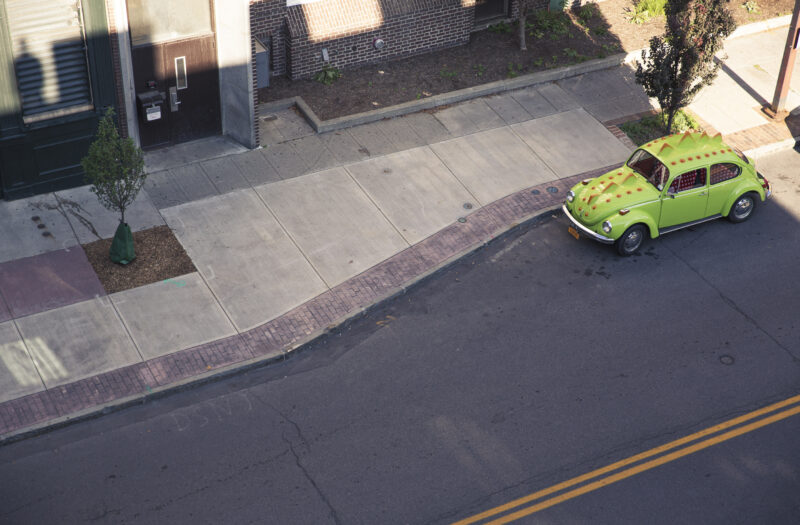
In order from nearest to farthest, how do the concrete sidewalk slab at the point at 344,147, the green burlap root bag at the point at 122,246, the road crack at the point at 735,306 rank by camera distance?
1. the road crack at the point at 735,306
2. the green burlap root bag at the point at 122,246
3. the concrete sidewalk slab at the point at 344,147

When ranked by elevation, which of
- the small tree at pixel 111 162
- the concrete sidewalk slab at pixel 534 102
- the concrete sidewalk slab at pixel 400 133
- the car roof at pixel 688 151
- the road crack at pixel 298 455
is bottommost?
the road crack at pixel 298 455

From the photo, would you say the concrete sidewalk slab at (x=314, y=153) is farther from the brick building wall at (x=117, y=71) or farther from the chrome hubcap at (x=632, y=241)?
the chrome hubcap at (x=632, y=241)

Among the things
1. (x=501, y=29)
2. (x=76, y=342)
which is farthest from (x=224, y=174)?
(x=501, y=29)

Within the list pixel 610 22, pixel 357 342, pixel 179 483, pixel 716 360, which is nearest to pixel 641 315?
pixel 716 360

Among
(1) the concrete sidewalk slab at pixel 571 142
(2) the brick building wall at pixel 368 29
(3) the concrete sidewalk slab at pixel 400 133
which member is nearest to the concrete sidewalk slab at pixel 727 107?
(1) the concrete sidewalk slab at pixel 571 142

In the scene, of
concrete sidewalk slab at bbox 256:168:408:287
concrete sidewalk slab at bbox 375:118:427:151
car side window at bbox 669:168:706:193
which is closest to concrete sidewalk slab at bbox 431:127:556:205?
concrete sidewalk slab at bbox 375:118:427:151

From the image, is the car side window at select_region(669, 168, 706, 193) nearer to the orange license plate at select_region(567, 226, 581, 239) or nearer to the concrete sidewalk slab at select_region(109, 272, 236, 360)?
the orange license plate at select_region(567, 226, 581, 239)

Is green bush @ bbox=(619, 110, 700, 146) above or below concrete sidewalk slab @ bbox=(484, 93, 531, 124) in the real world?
below
